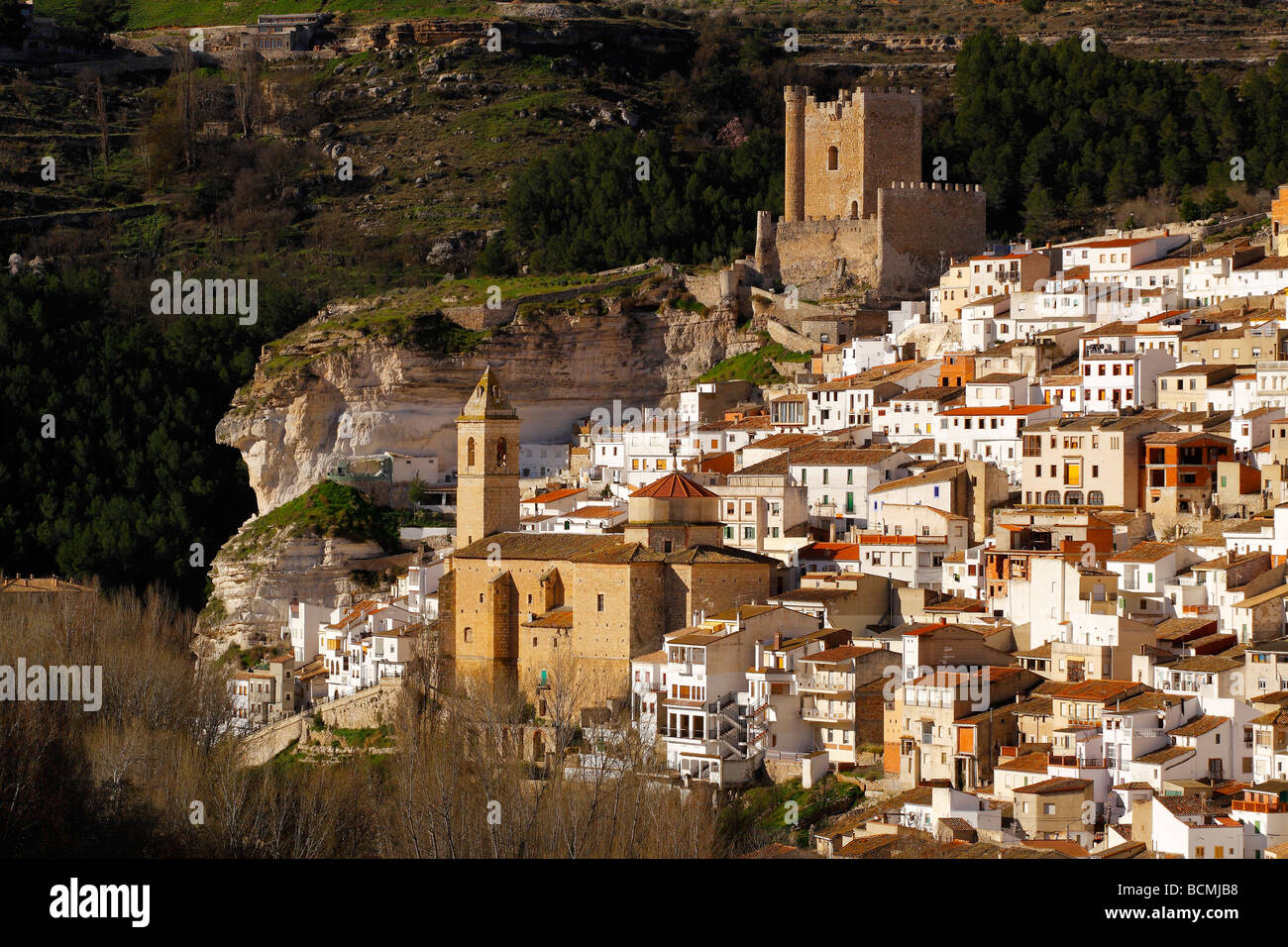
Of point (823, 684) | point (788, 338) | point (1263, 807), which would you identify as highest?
point (788, 338)

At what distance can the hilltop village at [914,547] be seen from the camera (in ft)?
109

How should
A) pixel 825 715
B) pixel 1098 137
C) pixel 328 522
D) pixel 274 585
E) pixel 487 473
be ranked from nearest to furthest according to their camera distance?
pixel 825 715, pixel 487 473, pixel 274 585, pixel 328 522, pixel 1098 137

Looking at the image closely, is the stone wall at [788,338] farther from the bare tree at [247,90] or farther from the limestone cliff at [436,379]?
the bare tree at [247,90]

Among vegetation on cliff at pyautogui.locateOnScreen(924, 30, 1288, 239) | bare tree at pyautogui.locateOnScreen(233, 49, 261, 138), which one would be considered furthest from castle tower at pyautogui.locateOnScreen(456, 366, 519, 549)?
bare tree at pyautogui.locateOnScreen(233, 49, 261, 138)

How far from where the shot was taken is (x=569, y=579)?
42219mm

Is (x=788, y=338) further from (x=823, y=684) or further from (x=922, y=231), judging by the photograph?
(x=823, y=684)

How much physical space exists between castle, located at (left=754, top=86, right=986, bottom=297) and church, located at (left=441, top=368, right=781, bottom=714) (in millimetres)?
12463

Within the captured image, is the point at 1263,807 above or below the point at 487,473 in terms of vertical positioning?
below

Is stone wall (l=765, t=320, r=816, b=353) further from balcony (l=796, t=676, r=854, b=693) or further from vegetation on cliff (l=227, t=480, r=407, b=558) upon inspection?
balcony (l=796, t=676, r=854, b=693)

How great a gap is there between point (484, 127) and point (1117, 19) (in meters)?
22.0

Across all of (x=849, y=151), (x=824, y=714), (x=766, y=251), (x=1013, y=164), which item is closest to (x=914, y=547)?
(x=824, y=714)

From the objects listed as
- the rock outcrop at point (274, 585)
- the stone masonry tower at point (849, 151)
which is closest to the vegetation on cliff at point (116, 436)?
the rock outcrop at point (274, 585)

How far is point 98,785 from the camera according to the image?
33625 millimetres

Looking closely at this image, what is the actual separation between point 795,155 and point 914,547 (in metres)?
18.5
